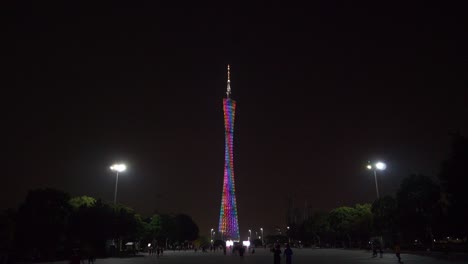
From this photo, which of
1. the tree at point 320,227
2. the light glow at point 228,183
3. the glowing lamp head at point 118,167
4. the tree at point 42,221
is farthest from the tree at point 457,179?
the light glow at point 228,183

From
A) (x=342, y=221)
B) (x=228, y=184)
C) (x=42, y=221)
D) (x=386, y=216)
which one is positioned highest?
(x=228, y=184)

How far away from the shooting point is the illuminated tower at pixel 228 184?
433ft

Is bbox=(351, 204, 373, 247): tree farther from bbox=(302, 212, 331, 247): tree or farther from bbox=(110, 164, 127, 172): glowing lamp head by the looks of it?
bbox=(110, 164, 127, 172): glowing lamp head

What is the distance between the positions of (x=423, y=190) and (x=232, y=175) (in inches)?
2916

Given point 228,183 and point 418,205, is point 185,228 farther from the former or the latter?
point 418,205

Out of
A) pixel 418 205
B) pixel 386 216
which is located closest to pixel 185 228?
pixel 386 216

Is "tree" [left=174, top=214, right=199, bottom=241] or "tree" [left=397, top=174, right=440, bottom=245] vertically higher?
"tree" [left=174, top=214, right=199, bottom=241]

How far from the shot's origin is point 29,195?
61344 millimetres

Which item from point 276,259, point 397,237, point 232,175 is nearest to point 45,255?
point 276,259

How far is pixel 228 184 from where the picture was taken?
133m

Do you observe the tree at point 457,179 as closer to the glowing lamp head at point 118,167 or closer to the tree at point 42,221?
the glowing lamp head at point 118,167

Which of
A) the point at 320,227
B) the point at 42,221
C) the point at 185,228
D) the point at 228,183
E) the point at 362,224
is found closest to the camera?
the point at 42,221

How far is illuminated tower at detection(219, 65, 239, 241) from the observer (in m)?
132

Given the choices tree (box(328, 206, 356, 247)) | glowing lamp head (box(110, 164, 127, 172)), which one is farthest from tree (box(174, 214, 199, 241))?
glowing lamp head (box(110, 164, 127, 172))
